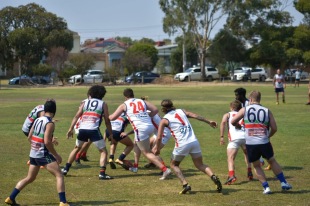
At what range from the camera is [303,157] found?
1509cm

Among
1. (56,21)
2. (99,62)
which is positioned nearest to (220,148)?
(56,21)

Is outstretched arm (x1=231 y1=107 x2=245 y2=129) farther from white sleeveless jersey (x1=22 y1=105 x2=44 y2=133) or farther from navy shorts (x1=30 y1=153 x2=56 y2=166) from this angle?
white sleeveless jersey (x1=22 y1=105 x2=44 y2=133)

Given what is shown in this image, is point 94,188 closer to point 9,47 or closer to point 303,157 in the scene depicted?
point 303,157

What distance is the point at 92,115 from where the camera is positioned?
1241 cm

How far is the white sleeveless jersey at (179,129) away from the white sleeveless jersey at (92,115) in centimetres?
185

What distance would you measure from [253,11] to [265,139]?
70.9 m

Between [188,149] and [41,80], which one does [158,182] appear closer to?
[188,149]

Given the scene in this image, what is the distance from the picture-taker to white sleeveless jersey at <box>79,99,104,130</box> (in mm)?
12391

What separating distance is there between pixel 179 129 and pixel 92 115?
7.21 feet

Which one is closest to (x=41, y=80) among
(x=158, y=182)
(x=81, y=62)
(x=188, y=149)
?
(x=81, y=62)

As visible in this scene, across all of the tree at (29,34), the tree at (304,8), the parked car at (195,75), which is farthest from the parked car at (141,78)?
the tree at (304,8)

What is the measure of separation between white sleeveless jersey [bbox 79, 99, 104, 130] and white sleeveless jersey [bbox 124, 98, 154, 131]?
55 cm

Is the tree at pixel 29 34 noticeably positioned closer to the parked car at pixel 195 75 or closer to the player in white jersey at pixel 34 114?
the parked car at pixel 195 75

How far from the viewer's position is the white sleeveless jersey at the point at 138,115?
487 inches
